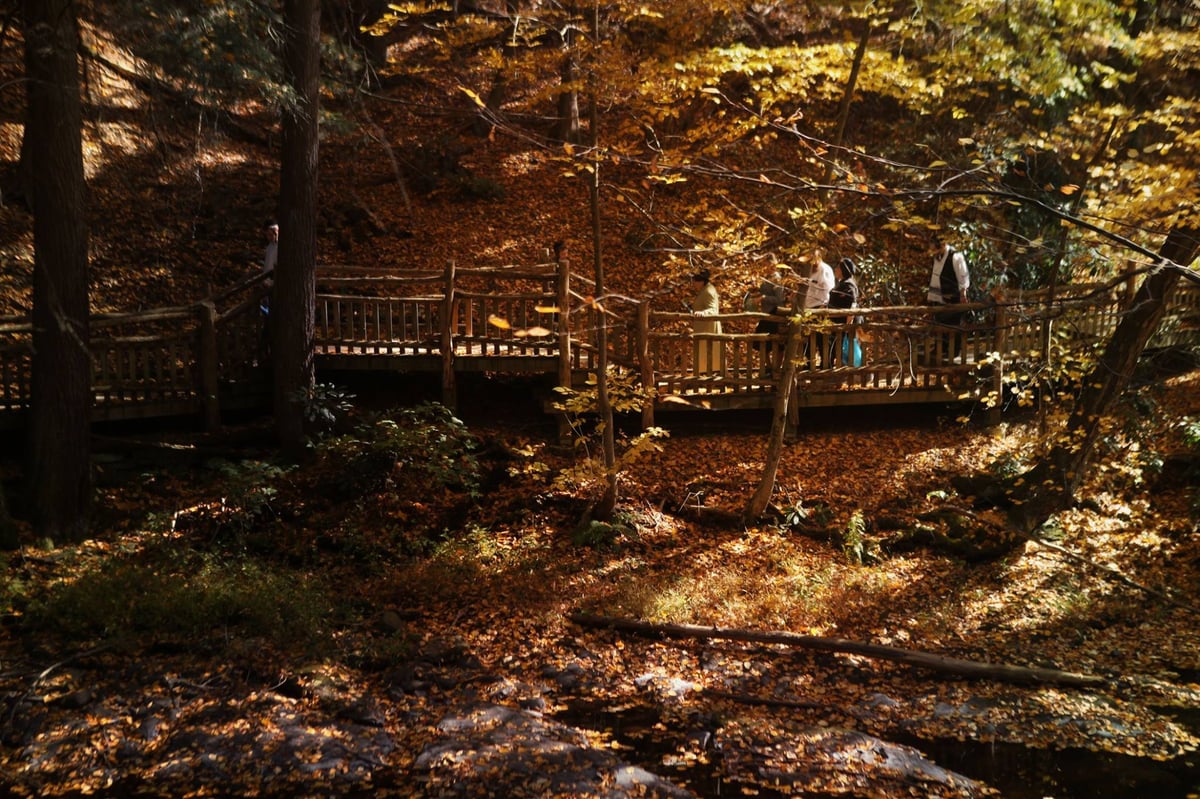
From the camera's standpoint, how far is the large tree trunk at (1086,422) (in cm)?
1083

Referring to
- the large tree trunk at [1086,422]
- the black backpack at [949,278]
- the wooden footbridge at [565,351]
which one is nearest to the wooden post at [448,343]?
the wooden footbridge at [565,351]

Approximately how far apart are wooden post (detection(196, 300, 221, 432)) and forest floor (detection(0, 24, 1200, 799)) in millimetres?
421

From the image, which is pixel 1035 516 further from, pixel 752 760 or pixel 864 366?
pixel 752 760

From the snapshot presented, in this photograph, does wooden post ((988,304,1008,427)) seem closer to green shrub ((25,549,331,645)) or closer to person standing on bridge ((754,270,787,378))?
person standing on bridge ((754,270,787,378))

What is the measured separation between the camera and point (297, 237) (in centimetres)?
1197

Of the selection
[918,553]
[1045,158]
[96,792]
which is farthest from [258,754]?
[1045,158]

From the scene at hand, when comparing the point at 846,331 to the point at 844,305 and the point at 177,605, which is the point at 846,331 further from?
the point at 177,605

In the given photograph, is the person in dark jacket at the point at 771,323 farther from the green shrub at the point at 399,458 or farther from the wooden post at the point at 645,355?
the green shrub at the point at 399,458

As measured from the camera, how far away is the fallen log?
341 inches

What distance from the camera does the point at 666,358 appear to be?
12930 mm

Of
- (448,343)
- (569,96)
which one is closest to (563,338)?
(448,343)

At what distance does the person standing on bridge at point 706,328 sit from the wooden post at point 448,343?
3.23 metres

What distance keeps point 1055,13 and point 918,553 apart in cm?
606

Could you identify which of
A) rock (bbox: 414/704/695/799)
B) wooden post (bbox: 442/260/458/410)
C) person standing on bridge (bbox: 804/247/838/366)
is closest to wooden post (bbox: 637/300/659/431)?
person standing on bridge (bbox: 804/247/838/366)
